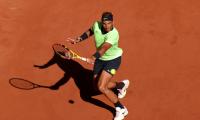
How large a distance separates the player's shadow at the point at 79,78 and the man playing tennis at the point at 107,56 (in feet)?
1.78

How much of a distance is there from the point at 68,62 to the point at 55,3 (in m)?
2.54

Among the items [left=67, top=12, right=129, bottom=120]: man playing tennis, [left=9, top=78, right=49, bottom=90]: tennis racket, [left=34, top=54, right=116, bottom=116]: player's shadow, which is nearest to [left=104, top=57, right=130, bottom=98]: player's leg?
[left=67, top=12, right=129, bottom=120]: man playing tennis

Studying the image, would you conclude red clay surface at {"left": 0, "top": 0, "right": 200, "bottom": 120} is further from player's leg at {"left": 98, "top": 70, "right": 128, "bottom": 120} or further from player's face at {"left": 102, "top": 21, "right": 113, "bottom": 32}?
player's face at {"left": 102, "top": 21, "right": 113, "bottom": 32}

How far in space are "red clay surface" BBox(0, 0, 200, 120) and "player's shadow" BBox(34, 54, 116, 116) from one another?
0.42 ft

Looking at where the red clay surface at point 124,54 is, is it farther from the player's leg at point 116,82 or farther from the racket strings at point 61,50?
the racket strings at point 61,50

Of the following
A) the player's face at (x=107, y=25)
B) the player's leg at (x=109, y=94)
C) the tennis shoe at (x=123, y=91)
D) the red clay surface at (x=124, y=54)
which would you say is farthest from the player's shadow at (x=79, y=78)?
the player's face at (x=107, y=25)

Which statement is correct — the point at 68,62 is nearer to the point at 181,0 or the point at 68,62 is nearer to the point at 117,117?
the point at 117,117

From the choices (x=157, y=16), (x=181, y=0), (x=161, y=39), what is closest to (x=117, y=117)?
(x=161, y=39)

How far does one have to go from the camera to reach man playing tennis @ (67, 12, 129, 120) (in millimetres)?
10297

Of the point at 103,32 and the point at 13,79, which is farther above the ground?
the point at 103,32

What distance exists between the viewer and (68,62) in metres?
12.8

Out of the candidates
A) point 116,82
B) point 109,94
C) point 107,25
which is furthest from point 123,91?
point 107,25

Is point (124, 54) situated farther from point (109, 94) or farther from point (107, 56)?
point (109, 94)

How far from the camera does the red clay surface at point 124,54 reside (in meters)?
11.3
